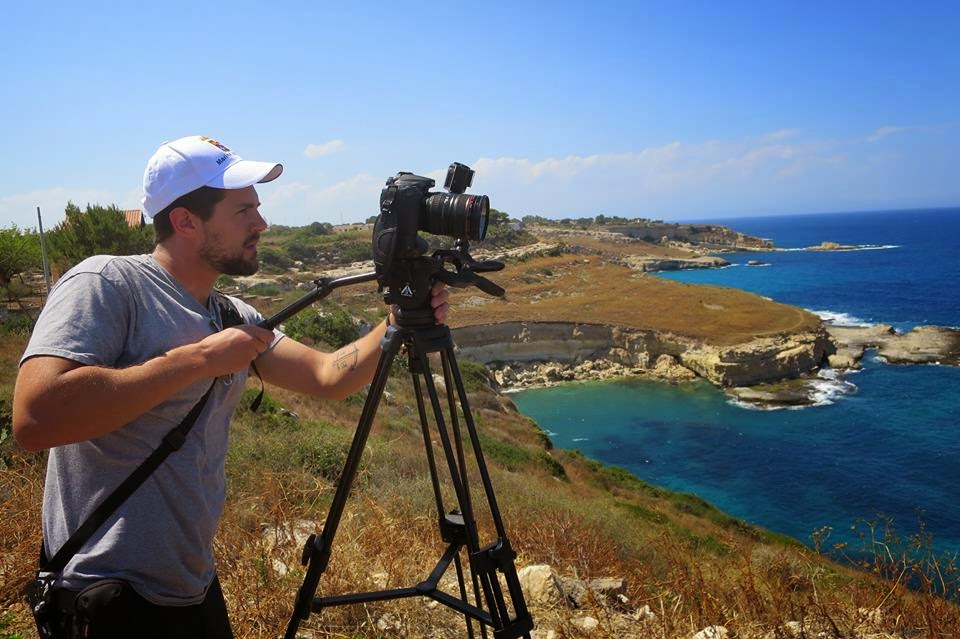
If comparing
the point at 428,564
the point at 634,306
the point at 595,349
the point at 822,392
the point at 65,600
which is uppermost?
the point at 65,600

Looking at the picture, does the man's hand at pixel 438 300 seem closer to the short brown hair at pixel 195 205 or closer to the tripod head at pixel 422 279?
the tripod head at pixel 422 279

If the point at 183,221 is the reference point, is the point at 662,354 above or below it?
below

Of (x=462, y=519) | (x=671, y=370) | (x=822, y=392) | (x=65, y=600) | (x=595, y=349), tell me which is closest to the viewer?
(x=65, y=600)

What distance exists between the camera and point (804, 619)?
2.46 metres

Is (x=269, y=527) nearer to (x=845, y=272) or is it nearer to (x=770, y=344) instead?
(x=770, y=344)

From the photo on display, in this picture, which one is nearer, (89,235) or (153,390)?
(153,390)

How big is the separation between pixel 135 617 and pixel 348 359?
880mm

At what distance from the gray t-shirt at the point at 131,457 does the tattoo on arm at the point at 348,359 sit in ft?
1.60

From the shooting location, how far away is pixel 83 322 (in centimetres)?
131

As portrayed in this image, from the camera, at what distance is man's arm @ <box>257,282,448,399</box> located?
1965 mm

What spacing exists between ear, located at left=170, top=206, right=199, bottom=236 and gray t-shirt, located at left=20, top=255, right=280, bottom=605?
0.11 meters

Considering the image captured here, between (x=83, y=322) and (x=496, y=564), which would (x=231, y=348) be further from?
(x=496, y=564)

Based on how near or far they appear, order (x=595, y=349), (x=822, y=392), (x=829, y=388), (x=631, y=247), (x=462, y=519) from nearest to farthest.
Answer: (x=462, y=519)
(x=822, y=392)
(x=829, y=388)
(x=595, y=349)
(x=631, y=247)

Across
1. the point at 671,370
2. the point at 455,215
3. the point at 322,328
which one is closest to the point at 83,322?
the point at 455,215
